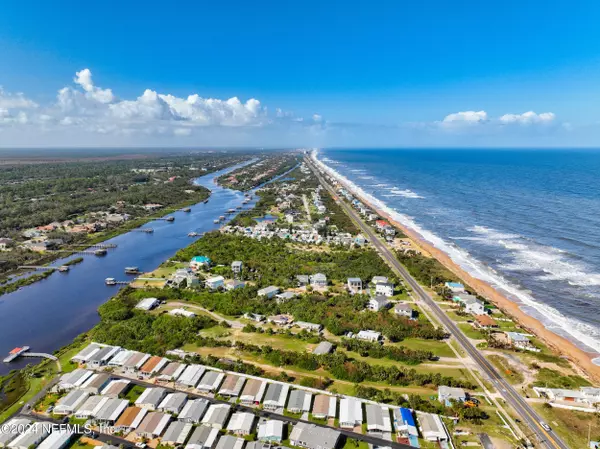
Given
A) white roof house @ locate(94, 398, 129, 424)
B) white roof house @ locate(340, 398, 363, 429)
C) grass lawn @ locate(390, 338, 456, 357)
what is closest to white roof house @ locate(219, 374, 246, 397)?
white roof house @ locate(94, 398, 129, 424)

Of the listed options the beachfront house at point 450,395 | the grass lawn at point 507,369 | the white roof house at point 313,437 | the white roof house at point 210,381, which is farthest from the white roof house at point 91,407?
the grass lawn at point 507,369

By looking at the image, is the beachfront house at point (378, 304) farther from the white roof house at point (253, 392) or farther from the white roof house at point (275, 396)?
the white roof house at point (253, 392)

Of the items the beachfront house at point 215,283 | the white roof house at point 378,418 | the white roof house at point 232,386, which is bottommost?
the white roof house at point 378,418

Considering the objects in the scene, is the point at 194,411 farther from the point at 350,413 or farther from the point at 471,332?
the point at 471,332

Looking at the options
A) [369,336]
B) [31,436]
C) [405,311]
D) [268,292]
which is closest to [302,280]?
[268,292]

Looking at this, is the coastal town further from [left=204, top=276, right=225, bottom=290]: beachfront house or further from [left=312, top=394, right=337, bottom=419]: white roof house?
[left=204, top=276, right=225, bottom=290]: beachfront house

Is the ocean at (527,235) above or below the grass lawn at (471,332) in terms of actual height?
above

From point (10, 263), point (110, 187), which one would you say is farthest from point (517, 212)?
point (110, 187)
